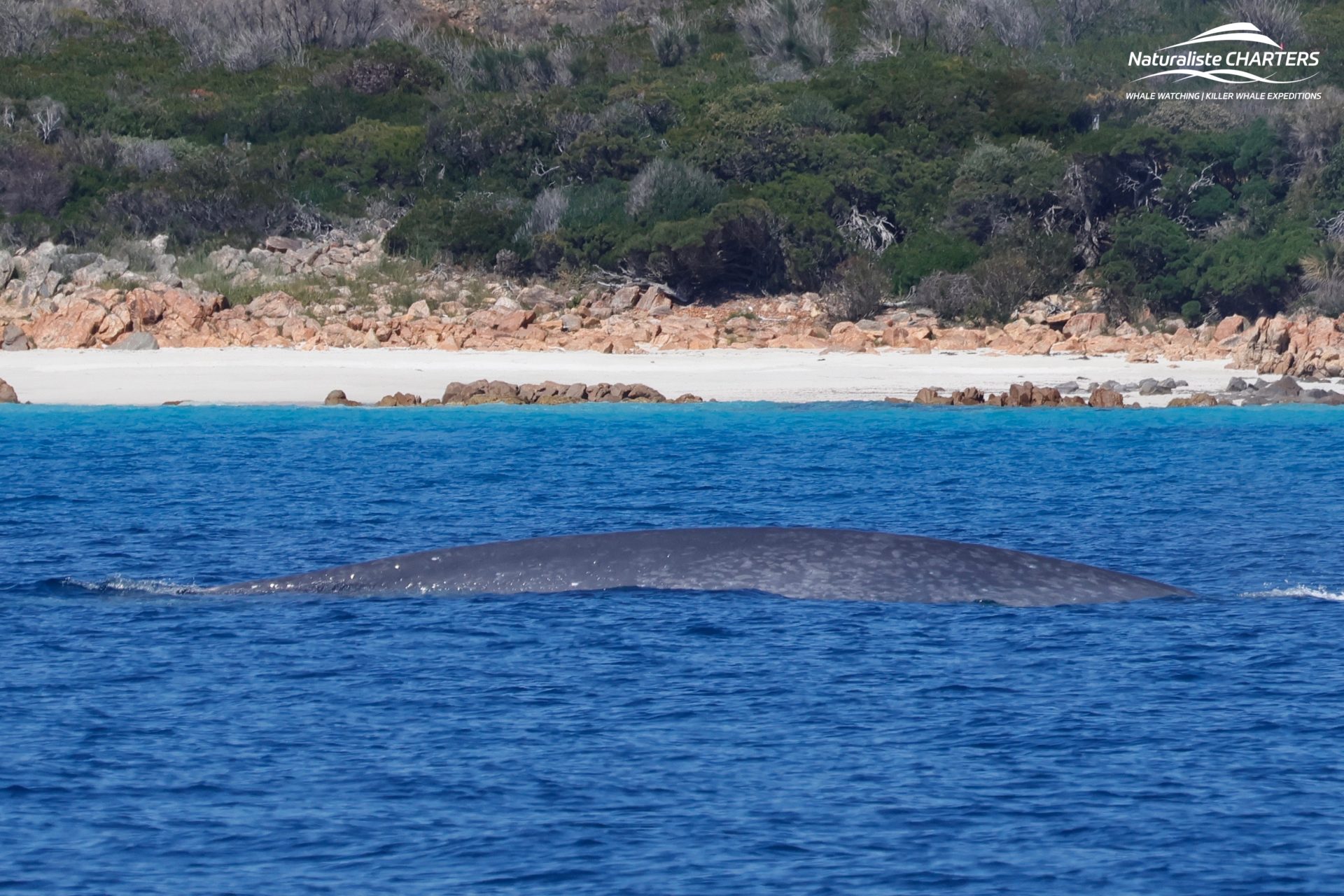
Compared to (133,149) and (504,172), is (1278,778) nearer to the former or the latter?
(504,172)

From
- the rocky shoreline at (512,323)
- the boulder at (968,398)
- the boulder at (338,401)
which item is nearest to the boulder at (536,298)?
the rocky shoreline at (512,323)

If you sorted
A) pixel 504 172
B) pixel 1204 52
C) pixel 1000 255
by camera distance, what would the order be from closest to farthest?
pixel 1000 255
pixel 504 172
pixel 1204 52

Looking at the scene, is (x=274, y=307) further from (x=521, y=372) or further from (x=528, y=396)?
(x=528, y=396)

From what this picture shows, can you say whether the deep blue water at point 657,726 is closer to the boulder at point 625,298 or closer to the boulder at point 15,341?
the boulder at point 15,341

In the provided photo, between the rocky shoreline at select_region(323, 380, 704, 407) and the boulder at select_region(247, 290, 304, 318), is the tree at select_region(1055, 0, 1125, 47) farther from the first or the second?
the rocky shoreline at select_region(323, 380, 704, 407)

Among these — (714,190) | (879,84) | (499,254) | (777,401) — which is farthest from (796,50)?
(777,401)

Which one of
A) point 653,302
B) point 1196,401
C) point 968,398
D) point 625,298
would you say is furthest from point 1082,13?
point 968,398
